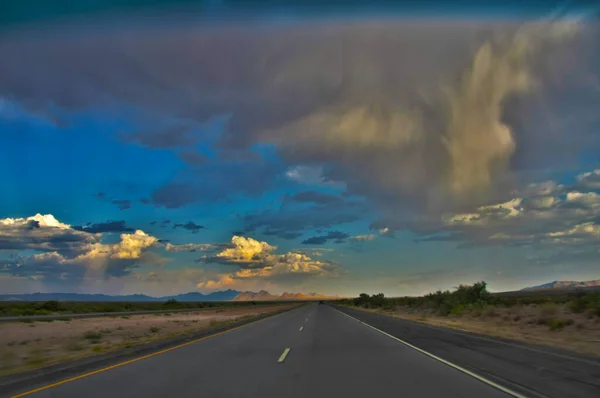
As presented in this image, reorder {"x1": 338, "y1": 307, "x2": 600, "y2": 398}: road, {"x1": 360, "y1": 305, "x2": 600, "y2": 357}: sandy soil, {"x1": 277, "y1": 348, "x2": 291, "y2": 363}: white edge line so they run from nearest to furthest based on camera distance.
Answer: {"x1": 338, "y1": 307, "x2": 600, "y2": 398}: road
{"x1": 277, "y1": 348, "x2": 291, "y2": 363}: white edge line
{"x1": 360, "y1": 305, "x2": 600, "y2": 357}: sandy soil

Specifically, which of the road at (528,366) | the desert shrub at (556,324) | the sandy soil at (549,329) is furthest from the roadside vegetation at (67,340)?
the desert shrub at (556,324)

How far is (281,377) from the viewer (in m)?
10.5

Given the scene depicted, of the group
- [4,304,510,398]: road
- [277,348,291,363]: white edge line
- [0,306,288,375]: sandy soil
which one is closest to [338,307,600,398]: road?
[4,304,510,398]: road

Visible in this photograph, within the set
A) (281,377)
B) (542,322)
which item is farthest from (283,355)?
(542,322)

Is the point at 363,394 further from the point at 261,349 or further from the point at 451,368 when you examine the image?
the point at 261,349

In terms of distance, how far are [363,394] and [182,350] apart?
9.85 m

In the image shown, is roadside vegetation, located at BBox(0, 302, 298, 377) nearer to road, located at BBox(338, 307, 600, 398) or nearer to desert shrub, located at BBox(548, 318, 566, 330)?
road, located at BBox(338, 307, 600, 398)

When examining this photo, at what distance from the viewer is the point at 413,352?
15.4 m

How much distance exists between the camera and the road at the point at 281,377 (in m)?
8.76

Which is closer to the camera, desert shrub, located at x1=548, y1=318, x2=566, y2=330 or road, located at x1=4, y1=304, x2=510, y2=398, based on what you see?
road, located at x1=4, y1=304, x2=510, y2=398

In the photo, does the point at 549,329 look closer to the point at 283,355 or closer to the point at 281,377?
the point at 283,355

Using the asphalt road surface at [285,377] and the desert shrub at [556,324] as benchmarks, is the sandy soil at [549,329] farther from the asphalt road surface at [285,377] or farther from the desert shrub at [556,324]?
the asphalt road surface at [285,377]

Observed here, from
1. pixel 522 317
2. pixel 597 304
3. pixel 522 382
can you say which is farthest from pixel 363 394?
pixel 522 317

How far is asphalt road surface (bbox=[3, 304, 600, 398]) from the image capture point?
877 centimetres
